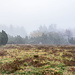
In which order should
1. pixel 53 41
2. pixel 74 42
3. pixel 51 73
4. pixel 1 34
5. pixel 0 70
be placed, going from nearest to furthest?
pixel 51 73 → pixel 0 70 → pixel 1 34 → pixel 74 42 → pixel 53 41

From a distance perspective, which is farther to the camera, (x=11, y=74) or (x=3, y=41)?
(x=3, y=41)

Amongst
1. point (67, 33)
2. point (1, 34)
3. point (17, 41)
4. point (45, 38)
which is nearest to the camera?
point (1, 34)

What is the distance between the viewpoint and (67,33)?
110188 millimetres

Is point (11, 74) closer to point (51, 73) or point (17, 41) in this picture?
point (51, 73)

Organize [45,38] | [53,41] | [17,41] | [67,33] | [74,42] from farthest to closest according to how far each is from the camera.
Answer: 1. [67,33]
2. [53,41]
3. [45,38]
4. [74,42]
5. [17,41]

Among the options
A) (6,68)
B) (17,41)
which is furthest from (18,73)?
(17,41)

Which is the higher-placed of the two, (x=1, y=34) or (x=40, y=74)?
(x=1, y=34)

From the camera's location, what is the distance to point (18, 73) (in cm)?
744

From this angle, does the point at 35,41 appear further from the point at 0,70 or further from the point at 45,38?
the point at 0,70

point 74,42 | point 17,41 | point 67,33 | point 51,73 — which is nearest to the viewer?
point 51,73

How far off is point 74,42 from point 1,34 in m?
50.1

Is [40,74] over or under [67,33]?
under

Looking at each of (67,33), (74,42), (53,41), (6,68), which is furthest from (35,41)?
(6,68)

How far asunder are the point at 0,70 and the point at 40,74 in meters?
3.63
